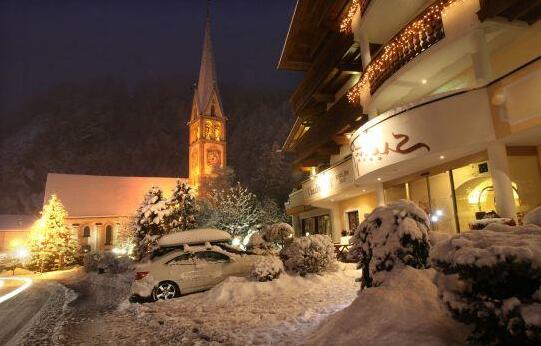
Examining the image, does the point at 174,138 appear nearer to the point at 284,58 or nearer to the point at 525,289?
the point at 284,58

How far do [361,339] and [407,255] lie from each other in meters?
1.83

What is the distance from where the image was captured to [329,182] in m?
20.5

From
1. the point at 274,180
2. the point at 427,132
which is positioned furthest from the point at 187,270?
the point at 274,180

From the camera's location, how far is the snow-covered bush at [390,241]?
19.4ft

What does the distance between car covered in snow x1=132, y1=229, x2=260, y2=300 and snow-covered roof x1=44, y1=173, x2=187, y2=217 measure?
40.9 meters

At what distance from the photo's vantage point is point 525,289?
341 centimetres

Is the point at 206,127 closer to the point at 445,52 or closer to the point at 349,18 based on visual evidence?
the point at 349,18

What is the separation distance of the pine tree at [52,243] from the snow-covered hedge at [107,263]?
677cm

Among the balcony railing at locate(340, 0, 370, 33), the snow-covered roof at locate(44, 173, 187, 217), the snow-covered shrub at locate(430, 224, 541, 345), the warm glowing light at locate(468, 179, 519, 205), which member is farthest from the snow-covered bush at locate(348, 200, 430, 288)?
the snow-covered roof at locate(44, 173, 187, 217)

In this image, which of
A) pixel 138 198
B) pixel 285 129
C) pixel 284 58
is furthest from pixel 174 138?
pixel 284 58

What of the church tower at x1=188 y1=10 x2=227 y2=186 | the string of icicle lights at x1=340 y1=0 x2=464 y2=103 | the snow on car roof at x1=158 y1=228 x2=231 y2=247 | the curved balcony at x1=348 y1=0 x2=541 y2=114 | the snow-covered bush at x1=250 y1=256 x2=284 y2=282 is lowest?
the snow-covered bush at x1=250 y1=256 x2=284 y2=282

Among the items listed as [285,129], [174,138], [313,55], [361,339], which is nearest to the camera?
[361,339]

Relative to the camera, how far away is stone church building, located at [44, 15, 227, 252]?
5206 centimetres

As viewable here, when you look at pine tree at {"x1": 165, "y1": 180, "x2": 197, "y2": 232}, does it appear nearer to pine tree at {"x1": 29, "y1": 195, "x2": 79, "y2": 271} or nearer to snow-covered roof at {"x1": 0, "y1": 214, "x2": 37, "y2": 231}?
pine tree at {"x1": 29, "y1": 195, "x2": 79, "y2": 271}
